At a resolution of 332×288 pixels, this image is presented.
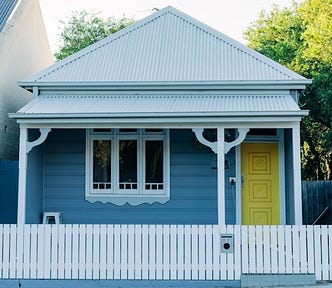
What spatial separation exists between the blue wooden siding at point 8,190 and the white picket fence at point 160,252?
394cm

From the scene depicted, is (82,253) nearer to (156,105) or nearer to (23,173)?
(23,173)

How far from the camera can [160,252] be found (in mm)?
9664

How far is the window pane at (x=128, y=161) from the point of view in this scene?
12.7m

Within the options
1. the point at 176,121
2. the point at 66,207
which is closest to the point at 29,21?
the point at 66,207

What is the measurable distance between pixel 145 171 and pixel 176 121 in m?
2.09

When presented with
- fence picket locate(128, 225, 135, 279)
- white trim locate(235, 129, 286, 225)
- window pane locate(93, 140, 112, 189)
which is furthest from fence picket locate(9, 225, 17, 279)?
white trim locate(235, 129, 286, 225)

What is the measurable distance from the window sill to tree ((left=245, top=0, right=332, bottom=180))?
7297 mm

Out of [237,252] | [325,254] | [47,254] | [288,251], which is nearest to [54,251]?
[47,254]

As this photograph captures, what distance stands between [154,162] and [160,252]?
3.39 meters

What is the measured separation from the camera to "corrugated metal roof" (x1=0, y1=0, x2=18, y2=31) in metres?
14.7

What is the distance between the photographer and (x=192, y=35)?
1415 centimetres

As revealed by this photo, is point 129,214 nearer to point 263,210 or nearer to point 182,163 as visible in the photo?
point 182,163

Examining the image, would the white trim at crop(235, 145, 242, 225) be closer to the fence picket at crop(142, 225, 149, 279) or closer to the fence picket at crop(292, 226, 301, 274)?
the fence picket at crop(292, 226, 301, 274)

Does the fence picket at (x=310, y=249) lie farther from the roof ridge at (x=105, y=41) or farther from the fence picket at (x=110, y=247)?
the roof ridge at (x=105, y=41)
